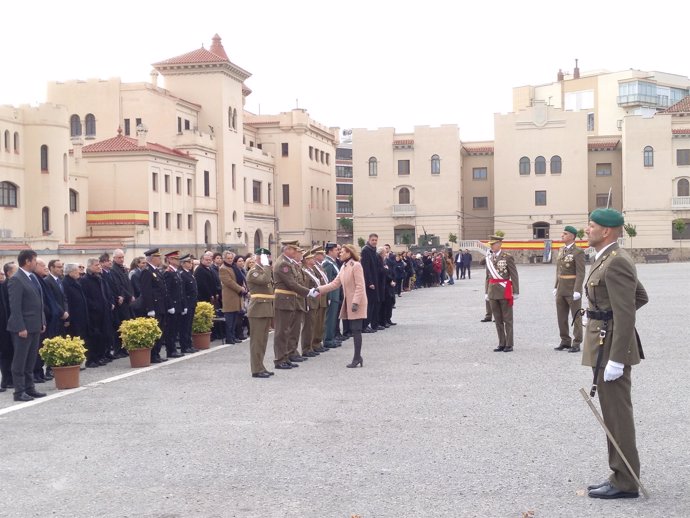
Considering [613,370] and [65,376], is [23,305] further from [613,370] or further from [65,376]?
[613,370]

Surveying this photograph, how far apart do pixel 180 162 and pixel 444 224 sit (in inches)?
1174

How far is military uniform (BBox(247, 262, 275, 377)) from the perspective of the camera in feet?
44.4

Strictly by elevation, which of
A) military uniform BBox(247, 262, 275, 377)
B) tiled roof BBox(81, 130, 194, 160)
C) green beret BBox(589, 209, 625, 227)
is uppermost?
tiled roof BBox(81, 130, 194, 160)

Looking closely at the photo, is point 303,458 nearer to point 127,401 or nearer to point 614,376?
point 614,376

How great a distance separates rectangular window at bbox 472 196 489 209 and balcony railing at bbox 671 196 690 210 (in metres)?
17.6

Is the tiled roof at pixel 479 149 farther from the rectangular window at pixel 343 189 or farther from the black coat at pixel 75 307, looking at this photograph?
the black coat at pixel 75 307

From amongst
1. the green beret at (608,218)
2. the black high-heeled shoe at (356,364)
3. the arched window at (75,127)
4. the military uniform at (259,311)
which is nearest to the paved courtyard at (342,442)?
the black high-heeled shoe at (356,364)

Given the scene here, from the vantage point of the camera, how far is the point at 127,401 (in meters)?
11.5

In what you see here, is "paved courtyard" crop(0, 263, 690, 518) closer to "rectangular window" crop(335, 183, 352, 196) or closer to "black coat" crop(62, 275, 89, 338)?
"black coat" crop(62, 275, 89, 338)

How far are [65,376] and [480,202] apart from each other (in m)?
80.6

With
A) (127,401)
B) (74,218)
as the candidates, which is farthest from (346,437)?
(74,218)

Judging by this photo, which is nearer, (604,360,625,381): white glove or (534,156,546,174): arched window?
(604,360,625,381): white glove

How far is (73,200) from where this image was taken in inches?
2254

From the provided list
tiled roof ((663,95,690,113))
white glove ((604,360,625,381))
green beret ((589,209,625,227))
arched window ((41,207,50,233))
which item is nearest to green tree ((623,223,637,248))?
tiled roof ((663,95,690,113))
